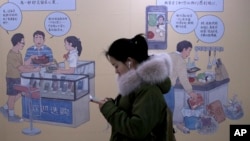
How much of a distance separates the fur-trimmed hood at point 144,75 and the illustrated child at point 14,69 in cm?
A: 161

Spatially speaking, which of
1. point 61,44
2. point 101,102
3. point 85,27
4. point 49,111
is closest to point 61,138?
point 49,111

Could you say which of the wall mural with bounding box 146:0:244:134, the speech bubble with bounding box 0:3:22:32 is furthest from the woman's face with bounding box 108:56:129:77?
the speech bubble with bounding box 0:3:22:32

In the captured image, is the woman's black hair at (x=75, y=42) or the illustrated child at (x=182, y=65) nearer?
the illustrated child at (x=182, y=65)

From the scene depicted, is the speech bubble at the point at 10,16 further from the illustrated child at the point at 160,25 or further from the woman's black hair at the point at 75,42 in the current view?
the illustrated child at the point at 160,25

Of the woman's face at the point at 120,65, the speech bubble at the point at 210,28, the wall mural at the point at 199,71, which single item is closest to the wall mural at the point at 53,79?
the wall mural at the point at 199,71

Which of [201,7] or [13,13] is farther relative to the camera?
[13,13]

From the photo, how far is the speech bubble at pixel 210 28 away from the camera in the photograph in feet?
8.93

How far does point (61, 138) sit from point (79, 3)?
4.20 feet

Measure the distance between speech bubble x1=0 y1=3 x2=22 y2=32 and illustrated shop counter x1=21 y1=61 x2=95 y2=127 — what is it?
0.47 meters

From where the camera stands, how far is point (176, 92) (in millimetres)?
2812

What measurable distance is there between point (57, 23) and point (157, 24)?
0.92 m

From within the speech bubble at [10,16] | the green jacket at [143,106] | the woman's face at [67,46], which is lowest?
the green jacket at [143,106]

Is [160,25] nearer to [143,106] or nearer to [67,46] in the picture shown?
[67,46]

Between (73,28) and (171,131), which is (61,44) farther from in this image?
(171,131)
